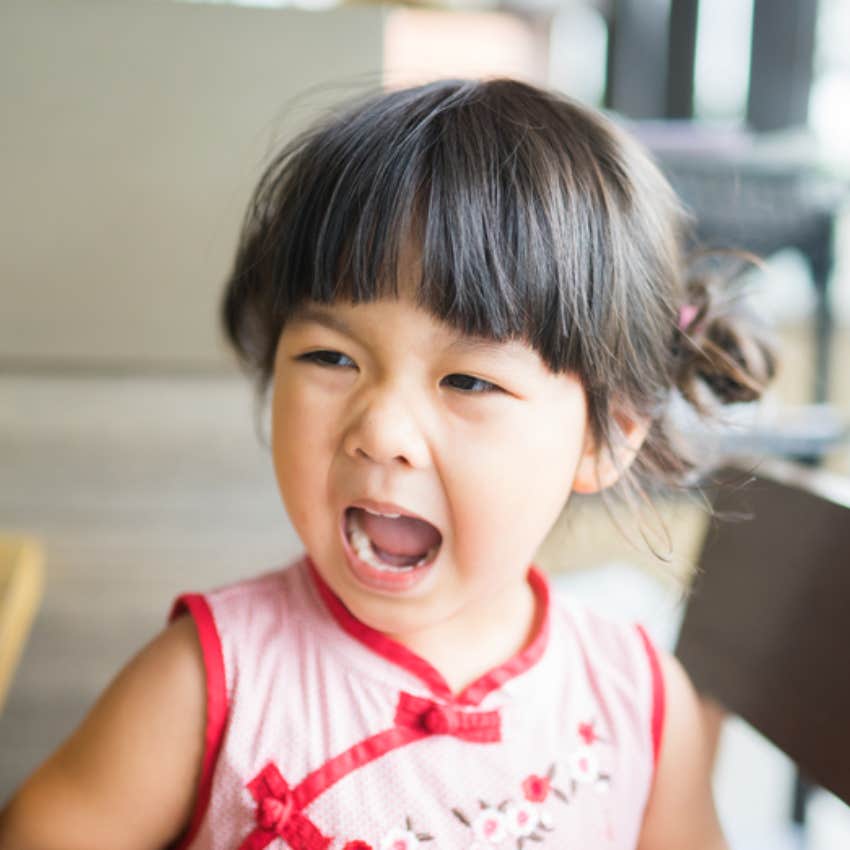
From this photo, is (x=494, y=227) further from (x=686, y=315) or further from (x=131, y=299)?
(x=131, y=299)

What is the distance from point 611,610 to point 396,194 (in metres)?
1.44

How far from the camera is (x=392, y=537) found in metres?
0.74

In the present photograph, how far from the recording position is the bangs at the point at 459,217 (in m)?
0.68

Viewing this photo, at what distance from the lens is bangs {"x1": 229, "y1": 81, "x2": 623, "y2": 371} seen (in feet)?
2.24

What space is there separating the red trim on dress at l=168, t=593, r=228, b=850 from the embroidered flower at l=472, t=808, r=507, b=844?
0.19 meters

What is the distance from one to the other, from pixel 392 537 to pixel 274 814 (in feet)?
0.65

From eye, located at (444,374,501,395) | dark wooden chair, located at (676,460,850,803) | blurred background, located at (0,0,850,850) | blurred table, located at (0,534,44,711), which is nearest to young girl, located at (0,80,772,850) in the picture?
eye, located at (444,374,501,395)

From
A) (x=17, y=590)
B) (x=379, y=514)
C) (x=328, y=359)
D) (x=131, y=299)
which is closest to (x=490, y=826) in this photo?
(x=379, y=514)

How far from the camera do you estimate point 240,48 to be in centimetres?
129

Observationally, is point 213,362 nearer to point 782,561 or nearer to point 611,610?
point 782,561

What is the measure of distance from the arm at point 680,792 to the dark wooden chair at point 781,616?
2.2 inches

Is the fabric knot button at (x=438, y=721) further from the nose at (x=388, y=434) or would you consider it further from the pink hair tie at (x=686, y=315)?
the pink hair tie at (x=686, y=315)

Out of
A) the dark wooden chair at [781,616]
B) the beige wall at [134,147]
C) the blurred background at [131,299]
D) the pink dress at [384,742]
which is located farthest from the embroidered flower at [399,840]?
the beige wall at [134,147]

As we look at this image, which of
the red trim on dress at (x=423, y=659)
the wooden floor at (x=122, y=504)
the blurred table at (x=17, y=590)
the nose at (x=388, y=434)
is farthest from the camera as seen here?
the wooden floor at (x=122, y=504)
